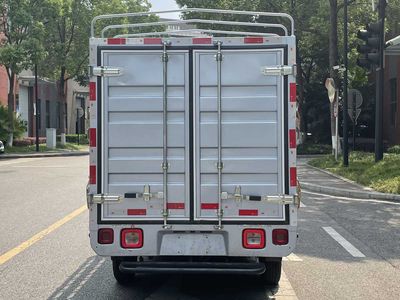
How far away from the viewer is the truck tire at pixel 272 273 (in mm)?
5805

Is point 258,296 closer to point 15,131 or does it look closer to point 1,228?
point 1,228

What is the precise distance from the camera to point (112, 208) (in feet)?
16.7

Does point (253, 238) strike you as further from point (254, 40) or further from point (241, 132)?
point (254, 40)

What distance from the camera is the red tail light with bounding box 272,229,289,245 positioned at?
16.6 ft

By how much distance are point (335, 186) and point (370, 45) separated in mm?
4027

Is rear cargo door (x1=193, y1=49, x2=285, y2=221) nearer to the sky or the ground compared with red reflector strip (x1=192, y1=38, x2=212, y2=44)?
nearer to the ground

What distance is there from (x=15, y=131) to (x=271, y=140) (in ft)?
108

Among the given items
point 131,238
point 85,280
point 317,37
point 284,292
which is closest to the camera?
point 131,238

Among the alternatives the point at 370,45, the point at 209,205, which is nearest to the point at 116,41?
the point at 209,205

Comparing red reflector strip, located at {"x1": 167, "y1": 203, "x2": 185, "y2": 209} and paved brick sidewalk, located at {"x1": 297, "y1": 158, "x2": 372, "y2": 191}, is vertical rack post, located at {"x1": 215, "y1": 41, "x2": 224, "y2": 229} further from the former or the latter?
paved brick sidewalk, located at {"x1": 297, "y1": 158, "x2": 372, "y2": 191}

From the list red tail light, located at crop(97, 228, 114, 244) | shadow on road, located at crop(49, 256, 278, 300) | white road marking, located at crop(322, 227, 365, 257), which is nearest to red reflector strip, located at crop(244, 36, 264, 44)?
red tail light, located at crop(97, 228, 114, 244)

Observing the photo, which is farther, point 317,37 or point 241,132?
point 317,37

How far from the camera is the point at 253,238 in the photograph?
5066 millimetres

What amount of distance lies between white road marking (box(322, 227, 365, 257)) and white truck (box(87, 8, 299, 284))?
10.0ft
